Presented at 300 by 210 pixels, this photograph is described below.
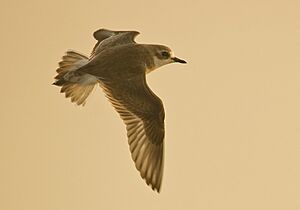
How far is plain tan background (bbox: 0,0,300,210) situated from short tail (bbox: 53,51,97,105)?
295 millimetres

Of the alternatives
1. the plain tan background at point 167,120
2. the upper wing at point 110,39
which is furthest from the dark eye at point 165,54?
the plain tan background at point 167,120

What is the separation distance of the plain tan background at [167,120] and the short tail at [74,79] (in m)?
0.30

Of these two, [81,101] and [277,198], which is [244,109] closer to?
[277,198]

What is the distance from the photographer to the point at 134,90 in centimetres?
167

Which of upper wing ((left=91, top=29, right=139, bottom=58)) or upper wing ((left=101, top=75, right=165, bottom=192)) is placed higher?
upper wing ((left=91, top=29, right=139, bottom=58))

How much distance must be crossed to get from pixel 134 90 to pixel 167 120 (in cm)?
53

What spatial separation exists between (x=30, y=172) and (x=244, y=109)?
0.66 meters

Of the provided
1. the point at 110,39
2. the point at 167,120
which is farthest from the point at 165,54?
the point at 167,120

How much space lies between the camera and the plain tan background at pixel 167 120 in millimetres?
2154

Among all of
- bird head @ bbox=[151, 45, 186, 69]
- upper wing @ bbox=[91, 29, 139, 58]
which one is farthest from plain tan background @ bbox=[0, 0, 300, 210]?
bird head @ bbox=[151, 45, 186, 69]

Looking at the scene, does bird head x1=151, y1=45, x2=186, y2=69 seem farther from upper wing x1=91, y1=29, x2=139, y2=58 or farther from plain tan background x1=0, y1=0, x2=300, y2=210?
plain tan background x1=0, y1=0, x2=300, y2=210

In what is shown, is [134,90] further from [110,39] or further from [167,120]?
[167,120]

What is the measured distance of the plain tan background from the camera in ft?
7.07

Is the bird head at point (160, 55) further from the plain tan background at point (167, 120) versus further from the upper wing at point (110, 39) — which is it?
the plain tan background at point (167, 120)
